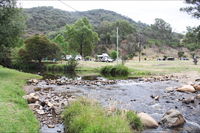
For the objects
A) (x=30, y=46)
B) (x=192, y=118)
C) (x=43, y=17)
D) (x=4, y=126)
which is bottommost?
(x=192, y=118)

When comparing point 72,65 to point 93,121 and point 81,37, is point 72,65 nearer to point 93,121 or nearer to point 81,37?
point 81,37

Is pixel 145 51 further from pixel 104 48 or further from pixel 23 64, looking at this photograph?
pixel 23 64

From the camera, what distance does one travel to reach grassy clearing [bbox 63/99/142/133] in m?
6.16

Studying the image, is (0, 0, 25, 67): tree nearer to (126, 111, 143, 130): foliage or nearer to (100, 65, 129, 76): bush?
(100, 65, 129, 76): bush

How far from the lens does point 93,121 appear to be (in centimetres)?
677

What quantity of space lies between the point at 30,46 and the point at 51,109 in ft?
129

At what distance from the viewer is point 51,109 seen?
10.5 meters

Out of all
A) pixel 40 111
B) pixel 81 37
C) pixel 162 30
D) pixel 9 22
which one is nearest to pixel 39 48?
pixel 81 37

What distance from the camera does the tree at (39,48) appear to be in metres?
46.6

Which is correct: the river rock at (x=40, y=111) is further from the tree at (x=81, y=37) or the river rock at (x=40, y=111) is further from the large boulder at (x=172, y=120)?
the tree at (x=81, y=37)

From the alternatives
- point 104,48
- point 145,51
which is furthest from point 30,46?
point 145,51

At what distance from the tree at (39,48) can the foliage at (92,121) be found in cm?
4009

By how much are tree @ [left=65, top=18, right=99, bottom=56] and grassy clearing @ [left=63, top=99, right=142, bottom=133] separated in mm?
55403

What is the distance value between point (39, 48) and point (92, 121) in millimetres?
42423
